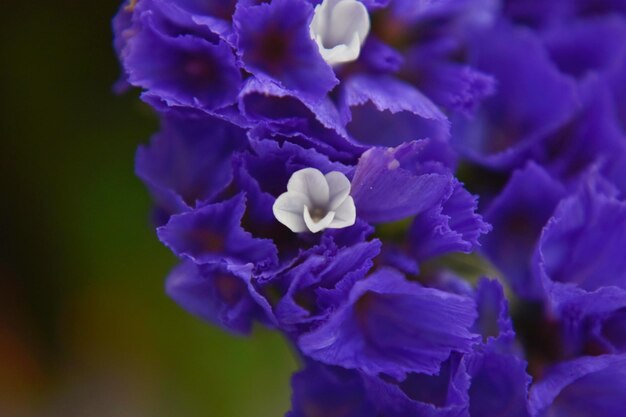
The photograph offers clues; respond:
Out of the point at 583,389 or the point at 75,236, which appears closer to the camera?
the point at 583,389

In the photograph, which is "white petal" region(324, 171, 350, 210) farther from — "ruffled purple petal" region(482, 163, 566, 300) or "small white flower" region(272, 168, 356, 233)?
"ruffled purple petal" region(482, 163, 566, 300)

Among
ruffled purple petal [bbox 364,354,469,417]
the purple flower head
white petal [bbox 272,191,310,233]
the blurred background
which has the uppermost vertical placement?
white petal [bbox 272,191,310,233]

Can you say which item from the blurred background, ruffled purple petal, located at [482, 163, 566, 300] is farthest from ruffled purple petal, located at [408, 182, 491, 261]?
the blurred background

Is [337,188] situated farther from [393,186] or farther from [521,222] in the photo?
[521,222]

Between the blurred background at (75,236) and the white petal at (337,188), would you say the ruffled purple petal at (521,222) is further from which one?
the blurred background at (75,236)

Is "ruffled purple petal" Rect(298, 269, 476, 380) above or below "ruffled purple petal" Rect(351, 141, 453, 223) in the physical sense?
below

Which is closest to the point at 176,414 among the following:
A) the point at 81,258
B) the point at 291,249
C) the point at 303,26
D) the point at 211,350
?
the point at 211,350

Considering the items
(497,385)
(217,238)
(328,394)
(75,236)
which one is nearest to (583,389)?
(497,385)
